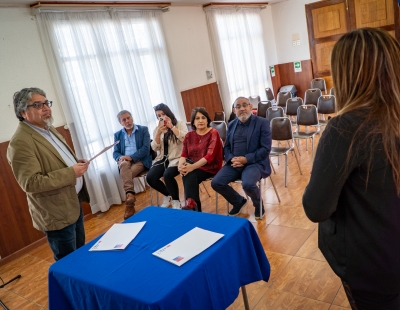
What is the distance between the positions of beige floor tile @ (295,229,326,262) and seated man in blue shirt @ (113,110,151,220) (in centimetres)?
208

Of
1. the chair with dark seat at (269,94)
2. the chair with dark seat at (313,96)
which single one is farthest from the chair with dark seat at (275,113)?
the chair with dark seat at (269,94)

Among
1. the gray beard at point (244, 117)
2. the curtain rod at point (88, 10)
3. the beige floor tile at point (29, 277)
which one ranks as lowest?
the beige floor tile at point (29, 277)

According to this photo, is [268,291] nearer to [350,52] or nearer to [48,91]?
[350,52]

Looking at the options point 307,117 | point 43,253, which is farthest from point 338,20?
point 43,253

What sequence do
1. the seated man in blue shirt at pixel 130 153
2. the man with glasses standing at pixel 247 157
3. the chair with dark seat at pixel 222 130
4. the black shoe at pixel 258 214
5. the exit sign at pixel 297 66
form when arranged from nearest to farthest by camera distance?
the man with glasses standing at pixel 247 157
the black shoe at pixel 258 214
the seated man in blue shirt at pixel 130 153
the chair with dark seat at pixel 222 130
the exit sign at pixel 297 66

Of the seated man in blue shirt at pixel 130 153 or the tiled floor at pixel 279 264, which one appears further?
the seated man in blue shirt at pixel 130 153

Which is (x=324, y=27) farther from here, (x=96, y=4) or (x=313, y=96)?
(x=96, y=4)

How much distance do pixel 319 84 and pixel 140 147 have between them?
16.4 feet

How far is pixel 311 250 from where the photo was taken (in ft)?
8.55

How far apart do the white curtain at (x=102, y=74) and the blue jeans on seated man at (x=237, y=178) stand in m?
1.80

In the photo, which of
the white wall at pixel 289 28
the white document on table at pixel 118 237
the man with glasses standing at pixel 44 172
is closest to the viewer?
the white document on table at pixel 118 237

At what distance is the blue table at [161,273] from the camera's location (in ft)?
4.24

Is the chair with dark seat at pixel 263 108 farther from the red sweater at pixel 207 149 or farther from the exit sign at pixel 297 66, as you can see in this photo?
the exit sign at pixel 297 66

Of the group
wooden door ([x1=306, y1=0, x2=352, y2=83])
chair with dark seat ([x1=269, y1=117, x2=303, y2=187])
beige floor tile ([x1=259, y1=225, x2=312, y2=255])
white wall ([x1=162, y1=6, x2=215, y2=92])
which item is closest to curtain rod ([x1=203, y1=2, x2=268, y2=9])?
white wall ([x1=162, y1=6, x2=215, y2=92])
